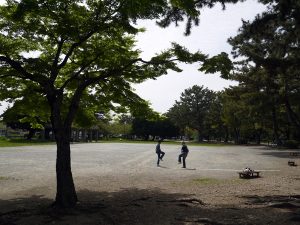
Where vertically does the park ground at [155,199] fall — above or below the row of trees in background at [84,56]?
below

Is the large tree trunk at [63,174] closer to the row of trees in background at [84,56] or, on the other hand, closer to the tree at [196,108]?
the row of trees in background at [84,56]

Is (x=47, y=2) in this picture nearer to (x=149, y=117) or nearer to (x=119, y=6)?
(x=119, y=6)

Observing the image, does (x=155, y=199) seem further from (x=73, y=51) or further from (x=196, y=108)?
(x=196, y=108)

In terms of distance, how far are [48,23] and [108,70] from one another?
2.46 meters

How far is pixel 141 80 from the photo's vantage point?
13.6 meters

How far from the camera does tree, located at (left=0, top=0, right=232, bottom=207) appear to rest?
10344 mm

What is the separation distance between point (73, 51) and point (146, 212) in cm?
546

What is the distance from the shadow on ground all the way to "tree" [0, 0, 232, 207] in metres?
0.90

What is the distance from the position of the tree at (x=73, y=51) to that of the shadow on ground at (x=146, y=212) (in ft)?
2.96

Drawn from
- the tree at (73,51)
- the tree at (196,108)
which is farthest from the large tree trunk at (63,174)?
the tree at (196,108)

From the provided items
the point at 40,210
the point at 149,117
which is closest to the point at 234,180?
the point at 149,117

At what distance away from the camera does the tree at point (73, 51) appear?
33.9 ft

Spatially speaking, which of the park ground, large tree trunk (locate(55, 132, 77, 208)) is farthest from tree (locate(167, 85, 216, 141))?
large tree trunk (locate(55, 132, 77, 208))

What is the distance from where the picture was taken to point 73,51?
12.5 meters
